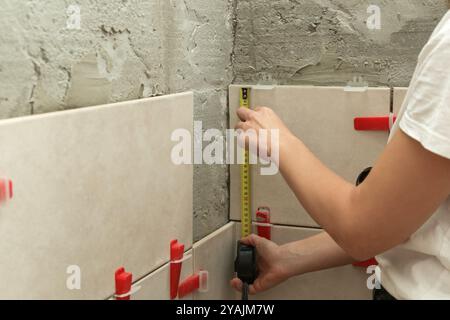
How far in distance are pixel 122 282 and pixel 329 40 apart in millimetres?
772

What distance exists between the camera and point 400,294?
2.91ft

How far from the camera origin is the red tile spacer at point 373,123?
1.32 m

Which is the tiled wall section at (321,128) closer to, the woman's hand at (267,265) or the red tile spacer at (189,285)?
the woman's hand at (267,265)

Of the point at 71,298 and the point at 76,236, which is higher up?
the point at 76,236

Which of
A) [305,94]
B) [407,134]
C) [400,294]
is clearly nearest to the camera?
[407,134]

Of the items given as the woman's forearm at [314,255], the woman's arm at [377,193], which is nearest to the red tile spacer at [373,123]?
the woman's forearm at [314,255]

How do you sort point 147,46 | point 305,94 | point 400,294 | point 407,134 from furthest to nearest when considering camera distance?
point 305,94 < point 147,46 < point 400,294 < point 407,134

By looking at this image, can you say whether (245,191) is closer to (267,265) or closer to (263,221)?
(263,221)

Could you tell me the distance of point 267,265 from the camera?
141 cm

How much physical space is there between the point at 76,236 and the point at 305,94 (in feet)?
2.36

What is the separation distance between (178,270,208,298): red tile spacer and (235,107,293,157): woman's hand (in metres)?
0.39

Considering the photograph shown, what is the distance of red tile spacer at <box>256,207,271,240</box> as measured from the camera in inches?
58.0
